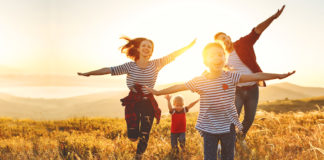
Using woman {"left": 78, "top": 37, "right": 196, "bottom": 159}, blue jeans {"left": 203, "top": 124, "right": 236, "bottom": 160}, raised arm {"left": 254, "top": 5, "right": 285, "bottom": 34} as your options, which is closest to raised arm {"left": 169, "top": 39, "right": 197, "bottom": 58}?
woman {"left": 78, "top": 37, "right": 196, "bottom": 159}

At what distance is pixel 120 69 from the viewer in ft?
15.5

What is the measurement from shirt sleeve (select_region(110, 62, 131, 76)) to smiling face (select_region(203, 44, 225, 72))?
173 centimetres

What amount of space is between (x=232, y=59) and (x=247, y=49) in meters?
0.34

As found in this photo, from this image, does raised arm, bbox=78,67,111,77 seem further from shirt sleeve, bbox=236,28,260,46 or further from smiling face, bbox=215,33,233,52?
shirt sleeve, bbox=236,28,260,46

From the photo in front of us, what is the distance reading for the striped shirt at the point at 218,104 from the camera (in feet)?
11.2

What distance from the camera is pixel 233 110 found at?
348 centimetres

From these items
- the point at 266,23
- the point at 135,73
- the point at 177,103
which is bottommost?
the point at 177,103

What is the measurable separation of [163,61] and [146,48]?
0.50 meters

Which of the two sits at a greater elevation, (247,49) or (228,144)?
(247,49)

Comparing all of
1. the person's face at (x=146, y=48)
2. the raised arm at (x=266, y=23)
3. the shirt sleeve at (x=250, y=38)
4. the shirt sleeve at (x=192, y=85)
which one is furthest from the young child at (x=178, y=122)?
the shirt sleeve at (x=192, y=85)

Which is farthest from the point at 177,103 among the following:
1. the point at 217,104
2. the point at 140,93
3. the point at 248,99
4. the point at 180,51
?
the point at 217,104

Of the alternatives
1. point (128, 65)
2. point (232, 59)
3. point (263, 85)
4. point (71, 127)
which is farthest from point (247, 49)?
point (71, 127)

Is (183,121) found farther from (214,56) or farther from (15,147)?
(15,147)

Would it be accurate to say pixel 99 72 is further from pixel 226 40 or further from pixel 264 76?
pixel 264 76
